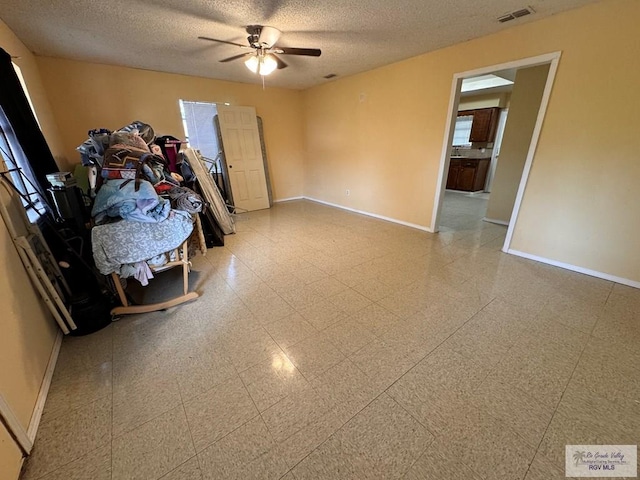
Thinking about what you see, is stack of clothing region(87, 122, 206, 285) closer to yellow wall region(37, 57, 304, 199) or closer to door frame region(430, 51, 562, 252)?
yellow wall region(37, 57, 304, 199)

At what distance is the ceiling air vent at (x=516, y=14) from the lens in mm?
2287

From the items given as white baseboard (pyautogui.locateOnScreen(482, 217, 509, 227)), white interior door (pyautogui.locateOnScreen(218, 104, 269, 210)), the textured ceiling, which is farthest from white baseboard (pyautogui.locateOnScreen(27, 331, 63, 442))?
white baseboard (pyautogui.locateOnScreen(482, 217, 509, 227))

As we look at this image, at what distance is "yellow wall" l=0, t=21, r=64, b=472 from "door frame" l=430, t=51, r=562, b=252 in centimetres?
422

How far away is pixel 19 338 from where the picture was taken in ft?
4.33

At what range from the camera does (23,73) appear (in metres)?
2.68

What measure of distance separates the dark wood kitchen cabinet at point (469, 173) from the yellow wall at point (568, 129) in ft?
12.9

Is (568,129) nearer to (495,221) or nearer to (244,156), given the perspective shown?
(495,221)

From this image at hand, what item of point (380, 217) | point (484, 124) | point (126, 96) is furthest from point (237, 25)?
point (484, 124)

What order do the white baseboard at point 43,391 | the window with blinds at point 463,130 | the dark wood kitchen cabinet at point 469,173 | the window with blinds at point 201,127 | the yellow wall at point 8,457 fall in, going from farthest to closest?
1. the window with blinds at point 463,130
2. the dark wood kitchen cabinet at point 469,173
3. the window with blinds at point 201,127
4. the white baseboard at point 43,391
5. the yellow wall at point 8,457

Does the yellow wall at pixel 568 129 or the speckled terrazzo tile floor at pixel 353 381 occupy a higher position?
the yellow wall at pixel 568 129

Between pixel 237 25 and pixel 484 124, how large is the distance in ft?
21.3

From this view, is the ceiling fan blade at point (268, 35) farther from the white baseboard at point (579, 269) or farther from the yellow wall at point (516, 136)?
the white baseboard at point (579, 269)

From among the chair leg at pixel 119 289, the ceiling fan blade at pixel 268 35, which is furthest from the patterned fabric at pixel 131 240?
the ceiling fan blade at pixel 268 35

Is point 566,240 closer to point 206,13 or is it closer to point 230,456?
point 230,456
